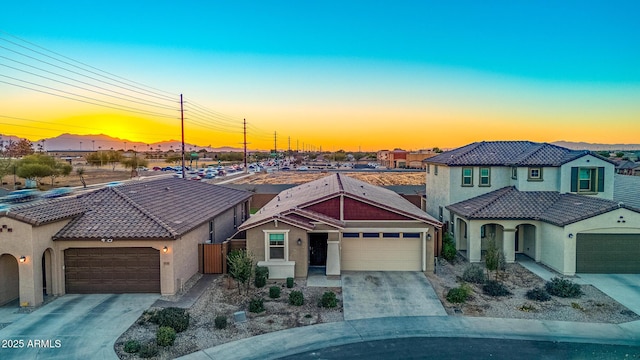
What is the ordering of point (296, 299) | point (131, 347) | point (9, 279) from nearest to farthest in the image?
point (131, 347)
point (296, 299)
point (9, 279)

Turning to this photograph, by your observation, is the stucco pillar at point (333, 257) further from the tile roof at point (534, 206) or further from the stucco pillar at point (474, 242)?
the tile roof at point (534, 206)

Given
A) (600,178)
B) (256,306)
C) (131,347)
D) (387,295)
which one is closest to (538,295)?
(387,295)

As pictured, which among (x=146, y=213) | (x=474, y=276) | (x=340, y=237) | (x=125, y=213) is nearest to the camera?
(x=146, y=213)

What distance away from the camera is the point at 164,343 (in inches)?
472

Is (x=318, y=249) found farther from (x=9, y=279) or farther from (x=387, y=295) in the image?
(x=9, y=279)

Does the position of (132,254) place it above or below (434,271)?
above

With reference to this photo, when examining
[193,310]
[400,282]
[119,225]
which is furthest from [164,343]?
[400,282]

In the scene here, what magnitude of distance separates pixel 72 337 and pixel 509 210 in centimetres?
2081

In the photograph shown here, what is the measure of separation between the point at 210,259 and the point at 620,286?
18.6 meters

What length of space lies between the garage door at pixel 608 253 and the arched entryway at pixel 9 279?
24.8 m

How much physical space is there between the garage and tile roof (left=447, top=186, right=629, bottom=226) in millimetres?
4184

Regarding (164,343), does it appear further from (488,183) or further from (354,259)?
(488,183)

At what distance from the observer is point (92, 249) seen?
54.5ft

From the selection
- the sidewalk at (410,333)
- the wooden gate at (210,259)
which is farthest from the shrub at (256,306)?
the wooden gate at (210,259)
